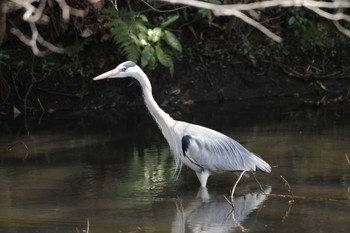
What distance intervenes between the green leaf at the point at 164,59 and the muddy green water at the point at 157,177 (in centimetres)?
75

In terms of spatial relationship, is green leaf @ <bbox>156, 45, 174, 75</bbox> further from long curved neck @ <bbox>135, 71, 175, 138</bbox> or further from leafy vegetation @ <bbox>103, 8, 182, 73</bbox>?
long curved neck @ <bbox>135, 71, 175, 138</bbox>

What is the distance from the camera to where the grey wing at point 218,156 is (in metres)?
7.82

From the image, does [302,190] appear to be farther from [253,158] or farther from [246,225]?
[246,225]

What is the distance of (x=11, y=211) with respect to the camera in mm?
6926

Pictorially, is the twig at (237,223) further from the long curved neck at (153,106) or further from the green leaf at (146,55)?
the green leaf at (146,55)

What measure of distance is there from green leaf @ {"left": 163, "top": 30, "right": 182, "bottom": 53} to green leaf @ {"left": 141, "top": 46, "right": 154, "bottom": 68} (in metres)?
0.33

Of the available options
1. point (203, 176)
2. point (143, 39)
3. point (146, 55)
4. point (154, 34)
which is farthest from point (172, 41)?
point (203, 176)

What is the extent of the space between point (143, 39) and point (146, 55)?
13.1 inches

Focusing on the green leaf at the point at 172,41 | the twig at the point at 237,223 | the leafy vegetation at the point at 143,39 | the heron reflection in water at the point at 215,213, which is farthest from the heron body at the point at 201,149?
the green leaf at the point at 172,41

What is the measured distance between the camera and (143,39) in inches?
488

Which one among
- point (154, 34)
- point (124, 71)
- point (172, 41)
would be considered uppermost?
point (124, 71)

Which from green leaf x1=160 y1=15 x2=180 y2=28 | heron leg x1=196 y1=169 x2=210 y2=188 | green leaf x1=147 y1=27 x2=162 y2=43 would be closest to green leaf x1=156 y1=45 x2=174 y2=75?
green leaf x1=147 y1=27 x2=162 y2=43

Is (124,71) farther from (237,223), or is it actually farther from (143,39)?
(143,39)

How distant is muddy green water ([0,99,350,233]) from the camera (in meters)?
6.55
